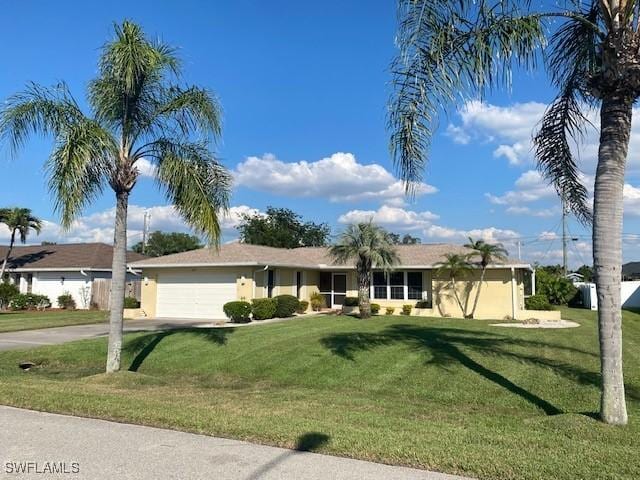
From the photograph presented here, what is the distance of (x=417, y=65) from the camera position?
299 inches

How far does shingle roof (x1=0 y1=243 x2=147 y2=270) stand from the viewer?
3400 cm

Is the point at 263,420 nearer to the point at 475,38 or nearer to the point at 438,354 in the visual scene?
the point at 475,38

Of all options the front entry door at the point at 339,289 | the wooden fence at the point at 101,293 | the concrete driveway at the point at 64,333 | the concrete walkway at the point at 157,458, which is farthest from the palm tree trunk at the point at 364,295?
the concrete walkway at the point at 157,458

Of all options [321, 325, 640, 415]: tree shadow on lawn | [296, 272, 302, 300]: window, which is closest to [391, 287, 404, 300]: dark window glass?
[296, 272, 302, 300]: window

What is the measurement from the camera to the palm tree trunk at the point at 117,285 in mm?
11844

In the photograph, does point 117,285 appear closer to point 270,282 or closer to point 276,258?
point 270,282

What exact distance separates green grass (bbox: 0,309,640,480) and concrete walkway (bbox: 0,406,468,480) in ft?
1.01

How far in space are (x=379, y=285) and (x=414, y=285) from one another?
6.05ft

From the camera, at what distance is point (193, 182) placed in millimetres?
11961

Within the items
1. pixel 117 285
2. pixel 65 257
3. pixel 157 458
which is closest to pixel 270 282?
pixel 117 285

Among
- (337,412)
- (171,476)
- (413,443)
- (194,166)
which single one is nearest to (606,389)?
(413,443)

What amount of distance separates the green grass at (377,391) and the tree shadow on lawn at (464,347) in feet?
0.16

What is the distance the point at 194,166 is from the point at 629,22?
28.5ft

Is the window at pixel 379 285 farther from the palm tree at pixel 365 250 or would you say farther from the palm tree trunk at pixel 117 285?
the palm tree trunk at pixel 117 285
